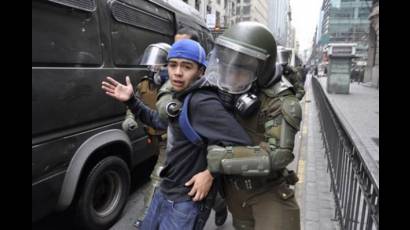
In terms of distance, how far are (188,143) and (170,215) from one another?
0.44 m

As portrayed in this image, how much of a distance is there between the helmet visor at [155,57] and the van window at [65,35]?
52cm

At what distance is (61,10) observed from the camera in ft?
10.1

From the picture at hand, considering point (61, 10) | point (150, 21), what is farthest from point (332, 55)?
point (61, 10)

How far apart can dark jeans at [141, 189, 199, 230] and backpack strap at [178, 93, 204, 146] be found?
386mm

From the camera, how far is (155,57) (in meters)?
3.91

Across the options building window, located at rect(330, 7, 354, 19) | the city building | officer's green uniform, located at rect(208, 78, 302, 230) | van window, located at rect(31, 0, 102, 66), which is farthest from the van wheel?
building window, located at rect(330, 7, 354, 19)

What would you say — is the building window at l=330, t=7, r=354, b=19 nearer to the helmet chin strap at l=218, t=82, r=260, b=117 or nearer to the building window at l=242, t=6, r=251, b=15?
the building window at l=242, t=6, r=251, b=15

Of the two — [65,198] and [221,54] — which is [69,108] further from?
[221,54]

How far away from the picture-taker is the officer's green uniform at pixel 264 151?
180cm

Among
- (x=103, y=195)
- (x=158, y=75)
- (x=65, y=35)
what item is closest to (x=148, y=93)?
(x=158, y=75)

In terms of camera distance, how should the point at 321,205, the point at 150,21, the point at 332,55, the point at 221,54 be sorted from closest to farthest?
the point at 221,54
the point at 321,205
the point at 150,21
the point at 332,55

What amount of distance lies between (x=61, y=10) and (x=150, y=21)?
2.08 meters

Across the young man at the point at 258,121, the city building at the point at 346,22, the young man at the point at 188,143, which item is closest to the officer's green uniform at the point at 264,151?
the young man at the point at 258,121
